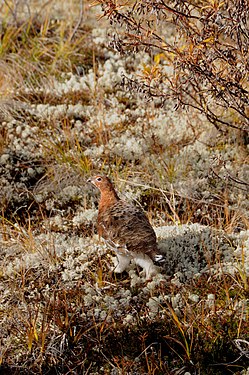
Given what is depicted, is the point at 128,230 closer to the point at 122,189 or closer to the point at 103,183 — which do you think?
A: the point at 103,183

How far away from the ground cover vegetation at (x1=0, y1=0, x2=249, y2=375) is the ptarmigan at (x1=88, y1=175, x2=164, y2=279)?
129 mm

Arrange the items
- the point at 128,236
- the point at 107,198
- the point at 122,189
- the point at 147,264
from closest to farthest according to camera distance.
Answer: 1. the point at 128,236
2. the point at 147,264
3. the point at 107,198
4. the point at 122,189

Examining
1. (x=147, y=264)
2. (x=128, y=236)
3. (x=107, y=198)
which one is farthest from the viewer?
(x=107, y=198)

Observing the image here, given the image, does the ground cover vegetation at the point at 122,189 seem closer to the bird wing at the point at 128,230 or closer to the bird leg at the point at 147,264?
the bird leg at the point at 147,264

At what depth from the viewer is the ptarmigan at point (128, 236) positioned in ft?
15.7

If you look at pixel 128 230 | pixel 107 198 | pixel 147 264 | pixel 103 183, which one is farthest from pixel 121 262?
pixel 103 183

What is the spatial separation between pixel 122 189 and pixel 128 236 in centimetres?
156

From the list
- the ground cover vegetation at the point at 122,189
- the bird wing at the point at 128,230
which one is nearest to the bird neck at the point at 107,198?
the bird wing at the point at 128,230

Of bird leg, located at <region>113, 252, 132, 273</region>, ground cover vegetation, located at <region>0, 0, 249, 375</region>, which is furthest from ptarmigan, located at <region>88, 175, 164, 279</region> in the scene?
ground cover vegetation, located at <region>0, 0, 249, 375</region>

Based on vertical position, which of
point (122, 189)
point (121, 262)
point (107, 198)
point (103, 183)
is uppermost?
point (103, 183)

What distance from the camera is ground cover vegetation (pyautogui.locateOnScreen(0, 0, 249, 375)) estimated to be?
444 cm

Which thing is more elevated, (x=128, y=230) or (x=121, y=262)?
(x=128, y=230)

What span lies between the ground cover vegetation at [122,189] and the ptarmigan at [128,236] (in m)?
0.13

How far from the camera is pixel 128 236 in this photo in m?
4.81
